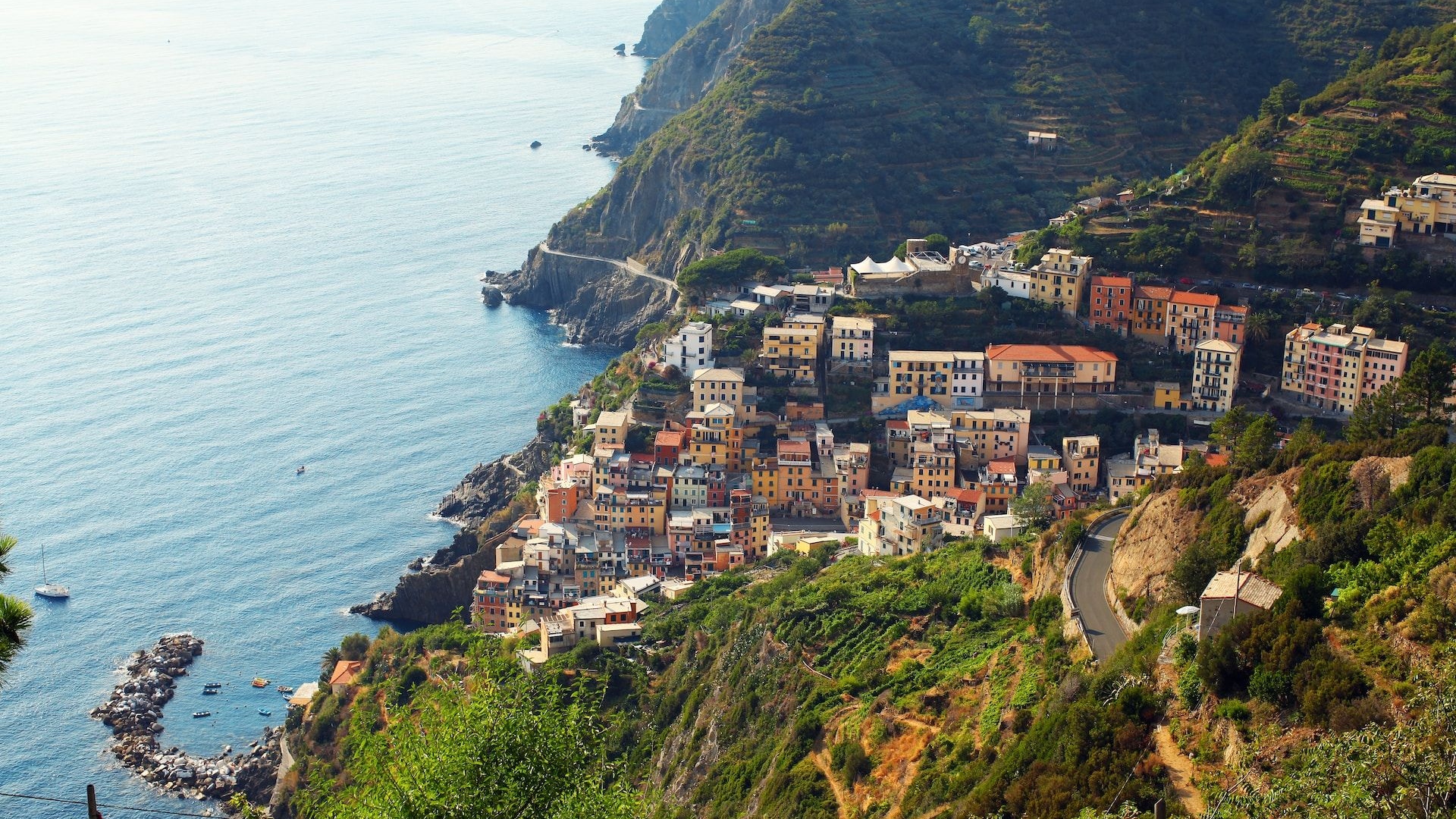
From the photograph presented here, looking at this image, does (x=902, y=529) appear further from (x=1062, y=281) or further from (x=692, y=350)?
(x=1062, y=281)

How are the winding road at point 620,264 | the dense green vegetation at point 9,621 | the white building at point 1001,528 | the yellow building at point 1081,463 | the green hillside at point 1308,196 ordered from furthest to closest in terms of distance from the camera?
the winding road at point 620,264, the green hillside at point 1308,196, the yellow building at point 1081,463, the white building at point 1001,528, the dense green vegetation at point 9,621

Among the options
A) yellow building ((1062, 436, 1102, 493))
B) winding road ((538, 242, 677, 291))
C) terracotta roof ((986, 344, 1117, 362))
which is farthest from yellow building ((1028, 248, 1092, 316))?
winding road ((538, 242, 677, 291))

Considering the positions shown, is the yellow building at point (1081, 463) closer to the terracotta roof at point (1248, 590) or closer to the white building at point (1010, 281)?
the white building at point (1010, 281)

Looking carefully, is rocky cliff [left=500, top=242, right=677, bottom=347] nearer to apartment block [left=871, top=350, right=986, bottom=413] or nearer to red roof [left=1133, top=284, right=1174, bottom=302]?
apartment block [left=871, top=350, right=986, bottom=413]

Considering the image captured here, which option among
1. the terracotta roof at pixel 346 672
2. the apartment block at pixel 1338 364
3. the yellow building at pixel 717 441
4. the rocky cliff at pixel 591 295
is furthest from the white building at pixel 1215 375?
the rocky cliff at pixel 591 295

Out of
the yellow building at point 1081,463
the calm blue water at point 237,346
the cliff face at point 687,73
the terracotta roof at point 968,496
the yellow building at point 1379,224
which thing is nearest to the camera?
the terracotta roof at point 968,496

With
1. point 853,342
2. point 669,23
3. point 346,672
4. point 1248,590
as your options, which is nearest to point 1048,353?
point 853,342

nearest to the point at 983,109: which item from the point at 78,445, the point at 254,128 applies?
the point at 78,445
